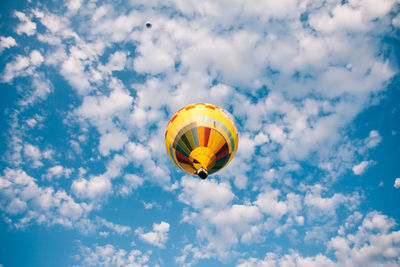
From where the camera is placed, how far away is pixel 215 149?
15383 mm

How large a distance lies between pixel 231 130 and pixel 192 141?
3.31 meters

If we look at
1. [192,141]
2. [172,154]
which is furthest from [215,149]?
[172,154]

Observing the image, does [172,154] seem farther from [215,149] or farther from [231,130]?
[231,130]

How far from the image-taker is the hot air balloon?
1516 centimetres

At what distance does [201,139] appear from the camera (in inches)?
594

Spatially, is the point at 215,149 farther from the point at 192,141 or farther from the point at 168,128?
the point at 168,128

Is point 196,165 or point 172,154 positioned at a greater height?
point 172,154

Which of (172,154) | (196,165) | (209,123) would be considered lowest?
(196,165)

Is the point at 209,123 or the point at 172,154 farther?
the point at 172,154

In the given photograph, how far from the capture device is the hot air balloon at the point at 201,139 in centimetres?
1516

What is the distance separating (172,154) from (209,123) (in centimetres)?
397

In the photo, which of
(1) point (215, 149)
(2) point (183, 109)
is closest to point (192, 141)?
(1) point (215, 149)

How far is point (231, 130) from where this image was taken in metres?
16.3

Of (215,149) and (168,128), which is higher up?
(168,128)
